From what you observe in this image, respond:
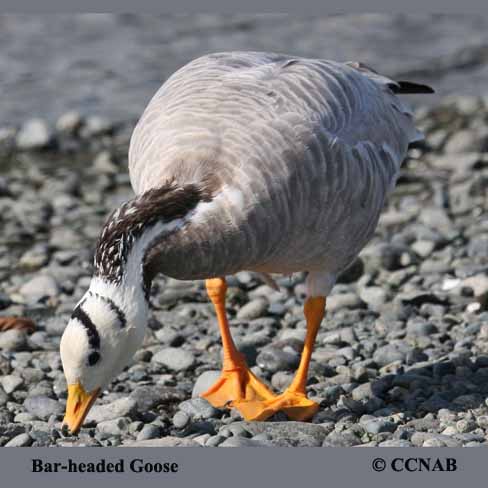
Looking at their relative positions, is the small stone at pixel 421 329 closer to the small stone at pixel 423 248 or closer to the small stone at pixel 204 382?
the small stone at pixel 204 382

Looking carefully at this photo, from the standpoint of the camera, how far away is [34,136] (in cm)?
1437

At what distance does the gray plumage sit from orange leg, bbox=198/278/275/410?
2.84 feet

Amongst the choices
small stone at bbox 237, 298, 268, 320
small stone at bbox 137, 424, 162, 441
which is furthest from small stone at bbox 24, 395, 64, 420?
small stone at bbox 237, 298, 268, 320

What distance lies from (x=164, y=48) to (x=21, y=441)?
12.8 m

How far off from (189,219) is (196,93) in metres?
1.16

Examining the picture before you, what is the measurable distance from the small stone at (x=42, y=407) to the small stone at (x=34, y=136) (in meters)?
7.35

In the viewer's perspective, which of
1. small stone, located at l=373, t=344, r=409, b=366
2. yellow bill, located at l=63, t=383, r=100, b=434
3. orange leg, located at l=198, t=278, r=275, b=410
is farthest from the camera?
small stone, located at l=373, t=344, r=409, b=366

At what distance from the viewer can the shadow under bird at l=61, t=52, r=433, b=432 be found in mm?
5926

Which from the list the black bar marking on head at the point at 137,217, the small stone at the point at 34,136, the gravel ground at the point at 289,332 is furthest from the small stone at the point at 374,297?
the small stone at the point at 34,136

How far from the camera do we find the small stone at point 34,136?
14250mm

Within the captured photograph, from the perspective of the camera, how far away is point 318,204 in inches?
267

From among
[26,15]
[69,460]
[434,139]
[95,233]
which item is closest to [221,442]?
[69,460]

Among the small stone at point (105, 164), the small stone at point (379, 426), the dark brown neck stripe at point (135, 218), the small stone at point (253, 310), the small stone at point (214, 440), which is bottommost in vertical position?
the small stone at point (105, 164)

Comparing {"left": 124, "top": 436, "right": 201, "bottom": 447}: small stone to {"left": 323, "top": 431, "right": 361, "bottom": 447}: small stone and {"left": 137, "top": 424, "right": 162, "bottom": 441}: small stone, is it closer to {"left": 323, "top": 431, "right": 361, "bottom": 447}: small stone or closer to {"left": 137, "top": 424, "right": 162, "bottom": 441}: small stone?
{"left": 137, "top": 424, "right": 162, "bottom": 441}: small stone
